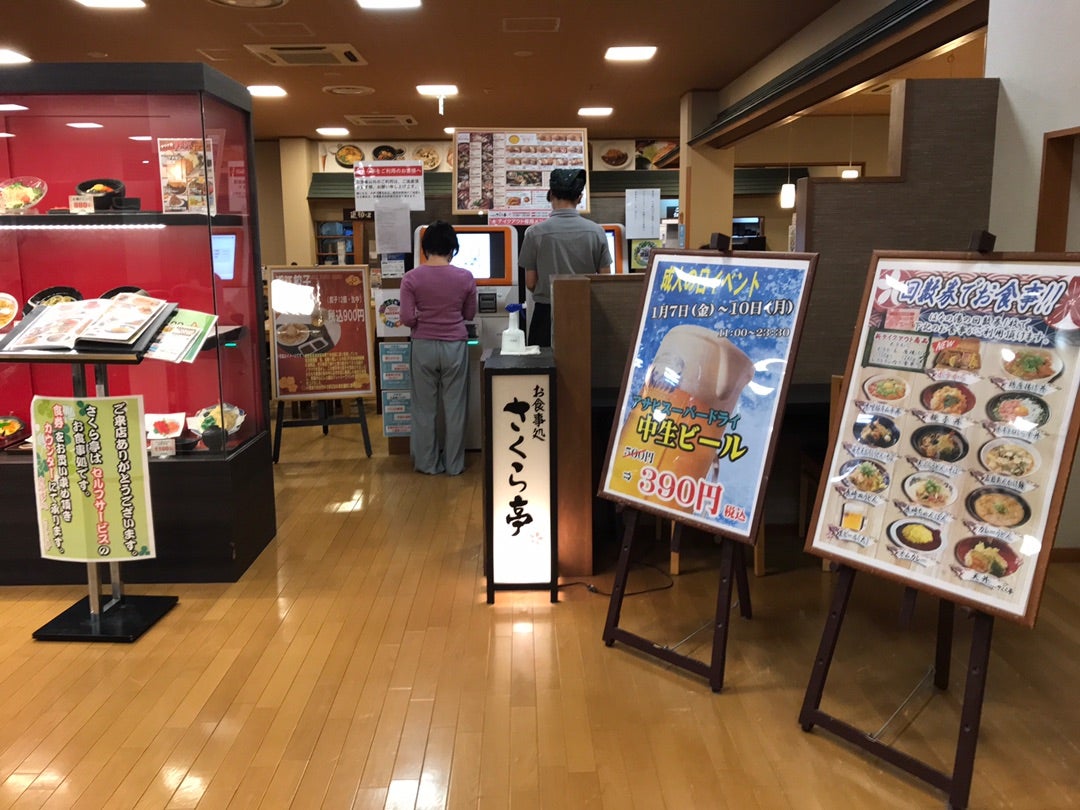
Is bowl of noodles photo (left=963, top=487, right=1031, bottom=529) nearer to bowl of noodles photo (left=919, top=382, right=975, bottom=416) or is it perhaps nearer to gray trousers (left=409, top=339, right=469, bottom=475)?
bowl of noodles photo (left=919, top=382, right=975, bottom=416)

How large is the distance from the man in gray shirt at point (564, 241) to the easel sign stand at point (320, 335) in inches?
67.9

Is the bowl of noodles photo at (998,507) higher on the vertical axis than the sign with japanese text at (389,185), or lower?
lower

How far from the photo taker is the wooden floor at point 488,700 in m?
2.22

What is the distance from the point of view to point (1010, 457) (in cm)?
213

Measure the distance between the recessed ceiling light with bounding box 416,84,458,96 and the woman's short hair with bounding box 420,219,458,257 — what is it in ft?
14.5

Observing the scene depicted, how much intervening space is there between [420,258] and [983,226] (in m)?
3.33

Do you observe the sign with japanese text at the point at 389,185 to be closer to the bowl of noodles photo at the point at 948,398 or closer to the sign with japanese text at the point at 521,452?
the sign with japanese text at the point at 521,452

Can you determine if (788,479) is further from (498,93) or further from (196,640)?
(498,93)

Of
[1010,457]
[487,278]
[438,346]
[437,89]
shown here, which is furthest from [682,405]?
[437,89]

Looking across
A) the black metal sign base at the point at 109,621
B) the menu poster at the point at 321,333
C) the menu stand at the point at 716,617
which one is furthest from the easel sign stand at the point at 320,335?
the menu stand at the point at 716,617

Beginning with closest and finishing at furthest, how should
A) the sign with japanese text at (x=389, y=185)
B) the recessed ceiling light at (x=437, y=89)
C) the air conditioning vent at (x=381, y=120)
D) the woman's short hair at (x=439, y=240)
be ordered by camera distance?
1. the woman's short hair at (x=439, y=240)
2. the sign with japanese text at (x=389, y=185)
3. the recessed ceiling light at (x=437, y=89)
4. the air conditioning vent at (x=381, y=120)

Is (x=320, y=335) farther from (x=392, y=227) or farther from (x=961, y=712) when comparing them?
(x=961, y=712)

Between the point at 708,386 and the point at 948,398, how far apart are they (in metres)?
0.77

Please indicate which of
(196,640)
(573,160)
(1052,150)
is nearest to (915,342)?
(1052,150)
